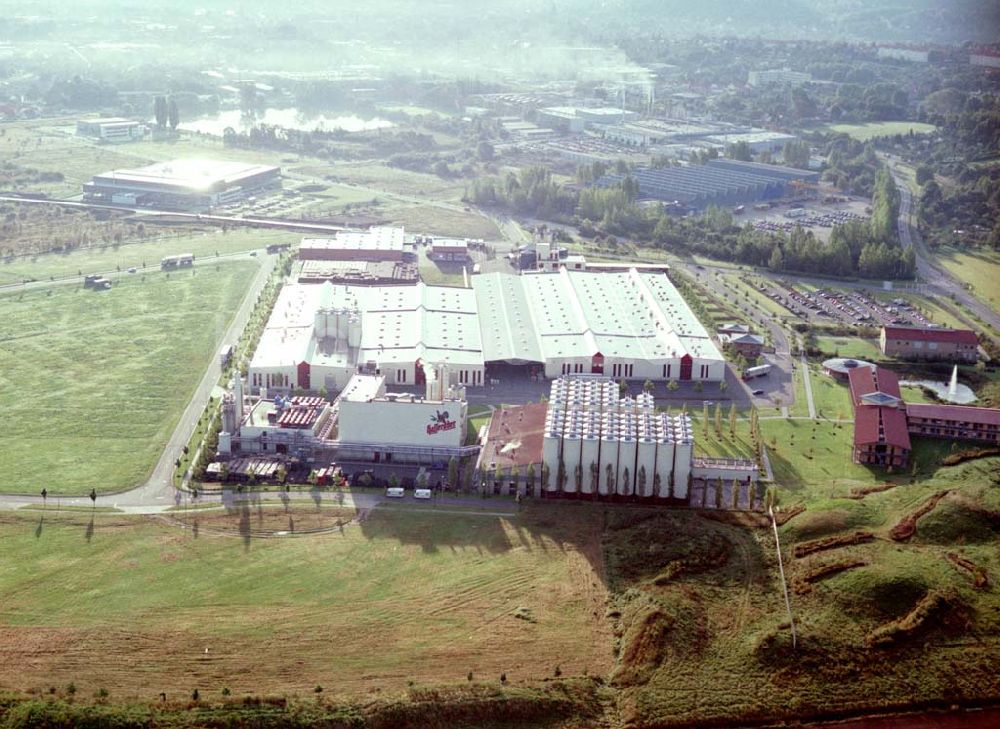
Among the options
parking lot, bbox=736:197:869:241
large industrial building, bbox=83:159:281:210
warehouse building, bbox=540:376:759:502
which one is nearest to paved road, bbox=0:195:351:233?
large industrial building, bbox=83:159:281:210

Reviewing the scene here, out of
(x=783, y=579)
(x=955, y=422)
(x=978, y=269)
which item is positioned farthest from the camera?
(x=978, y=269)

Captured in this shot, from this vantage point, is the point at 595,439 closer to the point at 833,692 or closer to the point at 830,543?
the point at 830,543

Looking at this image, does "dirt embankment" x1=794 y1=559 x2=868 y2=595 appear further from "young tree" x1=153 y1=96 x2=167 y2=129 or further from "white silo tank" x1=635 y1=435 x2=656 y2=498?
"young tree" x1=153 y1=96 x2=167 y2=129

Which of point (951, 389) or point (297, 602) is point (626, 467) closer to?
point (297, 602)

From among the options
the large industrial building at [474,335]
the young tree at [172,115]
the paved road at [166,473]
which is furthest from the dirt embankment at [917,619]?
the young tree at [172,115]

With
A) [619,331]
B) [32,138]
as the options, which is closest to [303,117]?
[32,138]

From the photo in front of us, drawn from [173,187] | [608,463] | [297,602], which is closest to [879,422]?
[608,463]

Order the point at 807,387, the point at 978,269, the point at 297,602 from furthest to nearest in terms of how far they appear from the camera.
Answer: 1. the point at 978,269
2. the point at 807,387
3. the point at 297,602
